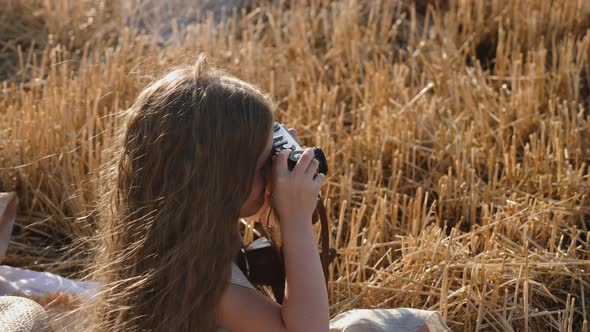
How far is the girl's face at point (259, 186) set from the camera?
6.09ft

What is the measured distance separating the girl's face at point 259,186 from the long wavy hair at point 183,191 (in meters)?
0.03

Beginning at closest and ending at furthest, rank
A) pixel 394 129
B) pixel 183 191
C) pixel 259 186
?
pixel 183 191
pixel 259 186
pixel 394 129

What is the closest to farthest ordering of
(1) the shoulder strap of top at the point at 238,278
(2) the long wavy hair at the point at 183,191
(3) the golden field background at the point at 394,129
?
(2) the long wavy hair at the point at 183,191 → (1) the shoulder strap of top at the point at 238,278 → (3) the golden field background at the point at 394,129

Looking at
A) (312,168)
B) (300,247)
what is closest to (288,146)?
(312,168)

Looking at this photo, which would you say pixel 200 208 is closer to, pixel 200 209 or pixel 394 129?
pixel 200 209

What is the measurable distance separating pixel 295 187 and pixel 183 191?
0.80ft

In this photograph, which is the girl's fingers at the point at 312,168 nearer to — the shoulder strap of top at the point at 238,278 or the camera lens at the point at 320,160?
the camera lens at the point at 320,160

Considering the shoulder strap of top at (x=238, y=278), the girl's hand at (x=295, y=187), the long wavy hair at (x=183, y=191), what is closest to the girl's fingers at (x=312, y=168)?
the girl's hand at (x=295, y=187)

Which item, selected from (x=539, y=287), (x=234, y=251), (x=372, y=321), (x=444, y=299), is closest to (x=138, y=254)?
(x=234, y=251)

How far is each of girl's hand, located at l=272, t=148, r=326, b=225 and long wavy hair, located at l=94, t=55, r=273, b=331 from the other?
6 centimetres

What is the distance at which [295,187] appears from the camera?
5.99ft

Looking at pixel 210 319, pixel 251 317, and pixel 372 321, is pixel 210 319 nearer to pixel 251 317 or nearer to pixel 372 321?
pixel 251 317

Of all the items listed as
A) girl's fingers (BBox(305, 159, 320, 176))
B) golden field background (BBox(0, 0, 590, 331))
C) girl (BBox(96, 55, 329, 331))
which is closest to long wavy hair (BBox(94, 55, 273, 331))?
girl (BBox(96, 55, 329, 331))

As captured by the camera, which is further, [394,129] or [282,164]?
[394,129]
